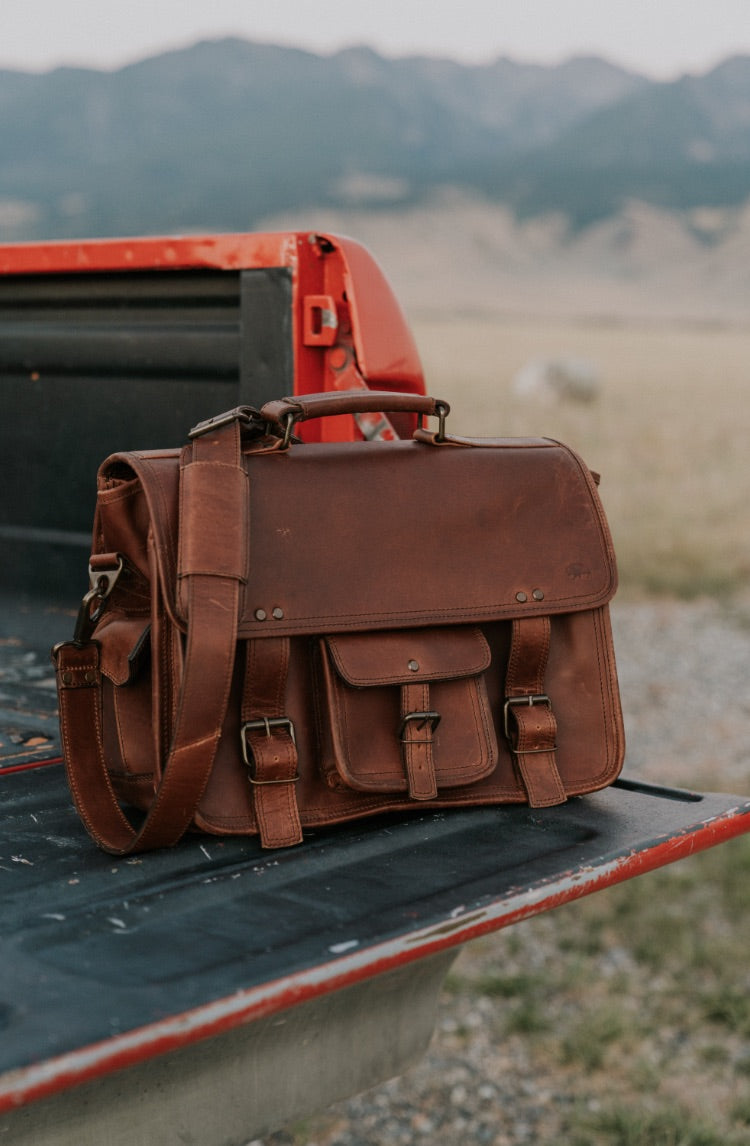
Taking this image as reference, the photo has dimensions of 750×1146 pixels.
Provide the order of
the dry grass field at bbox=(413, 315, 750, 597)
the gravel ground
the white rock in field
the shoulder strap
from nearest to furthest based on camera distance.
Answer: the shoulder strap, the gravel ground, the dry grass field at bbox=(413, 315, 750, 597), the white rock in field

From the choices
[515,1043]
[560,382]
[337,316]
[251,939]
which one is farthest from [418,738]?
[560,382]

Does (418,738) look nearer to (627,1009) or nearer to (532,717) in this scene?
(532,717)

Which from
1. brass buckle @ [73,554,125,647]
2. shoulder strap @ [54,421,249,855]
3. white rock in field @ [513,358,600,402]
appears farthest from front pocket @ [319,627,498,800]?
white rock in field @ [513,358,600,402]

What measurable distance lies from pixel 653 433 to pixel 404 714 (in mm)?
17142

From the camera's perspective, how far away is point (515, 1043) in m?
3.08

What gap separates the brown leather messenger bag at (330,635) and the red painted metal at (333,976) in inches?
8.0

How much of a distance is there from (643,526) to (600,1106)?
778cm

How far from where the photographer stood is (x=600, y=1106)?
281 cm

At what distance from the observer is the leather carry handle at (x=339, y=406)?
181cm

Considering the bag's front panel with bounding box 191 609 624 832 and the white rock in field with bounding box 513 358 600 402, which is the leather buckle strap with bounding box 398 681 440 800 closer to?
the bag's front panel with bounding box 191 609 624 832

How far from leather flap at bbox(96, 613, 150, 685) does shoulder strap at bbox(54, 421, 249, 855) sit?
8 centimetres

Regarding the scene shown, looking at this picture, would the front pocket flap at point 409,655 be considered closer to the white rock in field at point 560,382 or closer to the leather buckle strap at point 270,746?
the leather buckle strap at point 270,746

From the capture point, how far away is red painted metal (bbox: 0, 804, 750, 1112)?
3.62 ft

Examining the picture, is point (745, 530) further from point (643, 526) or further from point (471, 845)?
point (471, 845)
